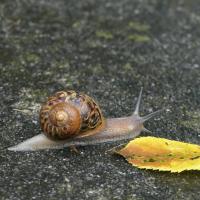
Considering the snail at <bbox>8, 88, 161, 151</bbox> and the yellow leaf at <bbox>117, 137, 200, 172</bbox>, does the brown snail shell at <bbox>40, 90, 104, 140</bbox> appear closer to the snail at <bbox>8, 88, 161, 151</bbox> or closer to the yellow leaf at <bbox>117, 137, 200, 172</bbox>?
the snail at <bbox>8, 88, 161, 151</bbox>

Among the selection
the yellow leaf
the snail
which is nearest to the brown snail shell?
the snail

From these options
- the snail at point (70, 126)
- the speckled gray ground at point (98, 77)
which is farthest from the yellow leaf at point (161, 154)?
the snail at point (70, 126)

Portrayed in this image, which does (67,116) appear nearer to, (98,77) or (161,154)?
(161,154)

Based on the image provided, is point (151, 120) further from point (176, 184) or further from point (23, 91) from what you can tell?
point (23, 91)

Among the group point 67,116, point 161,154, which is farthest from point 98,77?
point 161,154

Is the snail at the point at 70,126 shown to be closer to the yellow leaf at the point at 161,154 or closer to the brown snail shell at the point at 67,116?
the brown snail shell at the point at 67,116
